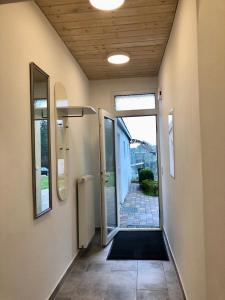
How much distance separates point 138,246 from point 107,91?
2.59 m

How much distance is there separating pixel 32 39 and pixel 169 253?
2914 mm

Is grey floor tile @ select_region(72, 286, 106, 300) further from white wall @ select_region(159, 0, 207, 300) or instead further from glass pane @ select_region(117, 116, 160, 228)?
glass pane @ select_region(117, 116, 160, 228)

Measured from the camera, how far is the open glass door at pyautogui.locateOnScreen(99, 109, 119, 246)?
3.88 meters

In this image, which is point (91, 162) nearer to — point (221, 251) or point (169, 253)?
point (169, 253)

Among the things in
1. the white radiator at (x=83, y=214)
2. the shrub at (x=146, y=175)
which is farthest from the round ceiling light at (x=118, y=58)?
the shrub at (x=146, y=175)

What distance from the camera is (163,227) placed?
4.49 metres

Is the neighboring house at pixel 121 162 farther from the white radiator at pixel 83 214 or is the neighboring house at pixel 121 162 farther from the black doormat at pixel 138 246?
the white radiator at pixel 83 214

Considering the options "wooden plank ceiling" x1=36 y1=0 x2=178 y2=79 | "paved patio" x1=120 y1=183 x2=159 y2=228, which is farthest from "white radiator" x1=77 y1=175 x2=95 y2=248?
"wooden plank ceiling" x1=36 y1=0 x2=178 y2=79

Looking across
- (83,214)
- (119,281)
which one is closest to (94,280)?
(119,281)

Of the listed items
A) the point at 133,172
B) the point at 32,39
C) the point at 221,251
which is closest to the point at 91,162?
the point at 32,39

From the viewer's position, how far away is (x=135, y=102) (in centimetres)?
482

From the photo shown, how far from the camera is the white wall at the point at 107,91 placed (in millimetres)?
4703

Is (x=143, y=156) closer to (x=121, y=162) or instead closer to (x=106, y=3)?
(x=121, y=162)

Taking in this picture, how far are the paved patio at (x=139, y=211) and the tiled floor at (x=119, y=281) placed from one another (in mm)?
1690
